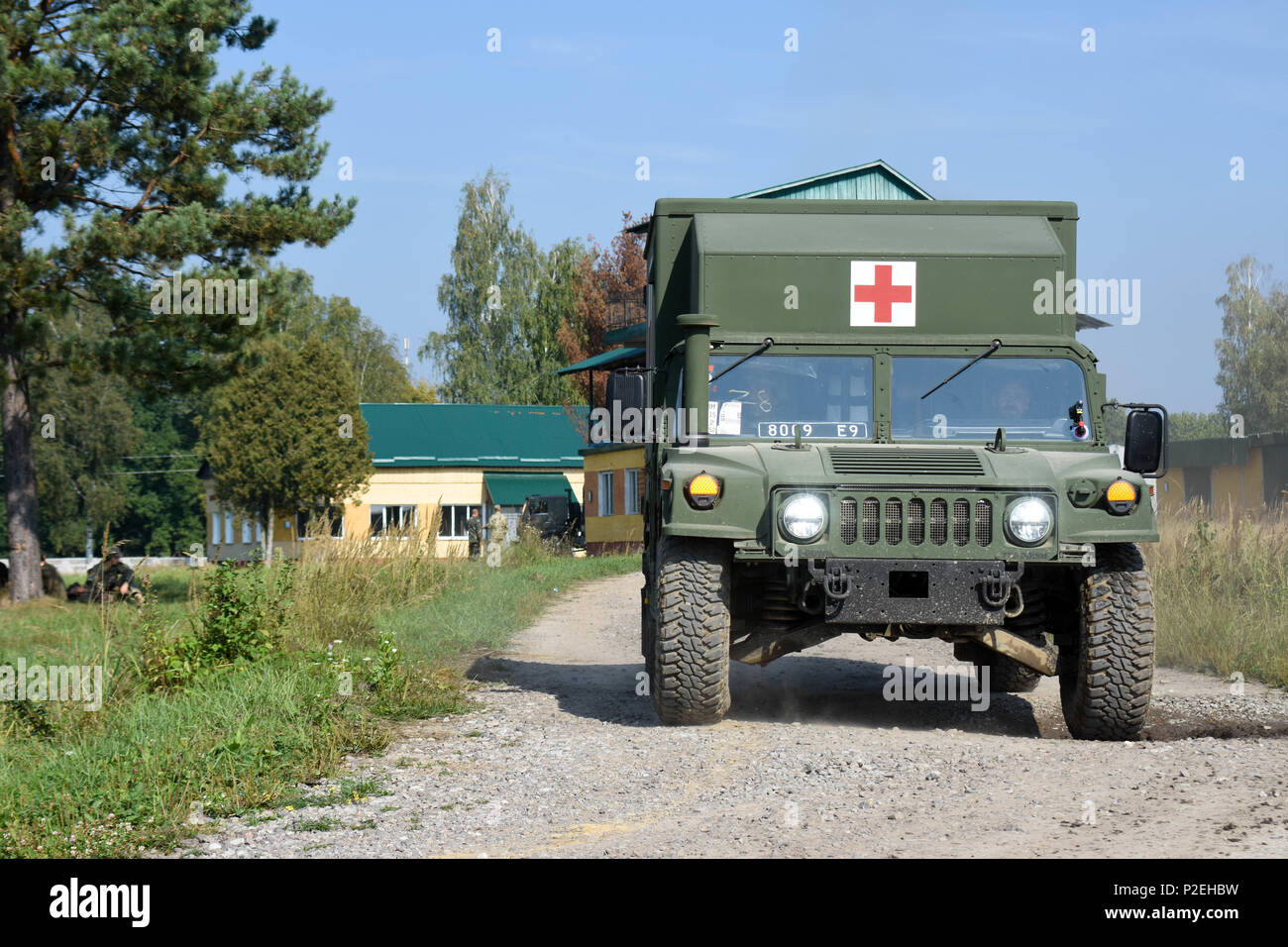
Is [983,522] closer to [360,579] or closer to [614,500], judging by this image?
[360,579]

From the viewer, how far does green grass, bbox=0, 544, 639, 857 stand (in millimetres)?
5781

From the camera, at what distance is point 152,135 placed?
21328mm

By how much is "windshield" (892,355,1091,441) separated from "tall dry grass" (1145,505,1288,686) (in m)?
3.61

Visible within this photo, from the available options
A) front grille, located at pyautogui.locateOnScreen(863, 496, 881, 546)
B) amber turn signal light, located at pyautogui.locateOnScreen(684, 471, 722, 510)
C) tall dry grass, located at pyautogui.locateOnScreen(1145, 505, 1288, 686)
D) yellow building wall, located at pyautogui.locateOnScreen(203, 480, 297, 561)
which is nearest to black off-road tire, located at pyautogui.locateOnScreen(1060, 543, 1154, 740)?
front grille, located at pyautogui.locateOnScreen(863, 496, 881, 546)

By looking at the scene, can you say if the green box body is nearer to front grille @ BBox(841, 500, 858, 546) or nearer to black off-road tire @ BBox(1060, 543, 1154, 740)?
front grille @ BBox(841, 500, 858, 546)

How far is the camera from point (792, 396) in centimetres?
840

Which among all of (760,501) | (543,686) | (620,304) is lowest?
(543,686)

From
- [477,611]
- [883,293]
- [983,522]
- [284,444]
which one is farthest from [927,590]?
[284,444]

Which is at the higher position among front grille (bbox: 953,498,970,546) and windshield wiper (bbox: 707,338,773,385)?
windshield wiper (bbox: 707,338,773,385)

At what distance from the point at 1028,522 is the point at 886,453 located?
91cm
